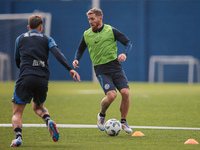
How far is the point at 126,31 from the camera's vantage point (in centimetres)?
2925

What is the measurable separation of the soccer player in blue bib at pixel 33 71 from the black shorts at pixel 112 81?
1335 millimetres

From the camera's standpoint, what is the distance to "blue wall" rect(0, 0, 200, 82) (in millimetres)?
28594

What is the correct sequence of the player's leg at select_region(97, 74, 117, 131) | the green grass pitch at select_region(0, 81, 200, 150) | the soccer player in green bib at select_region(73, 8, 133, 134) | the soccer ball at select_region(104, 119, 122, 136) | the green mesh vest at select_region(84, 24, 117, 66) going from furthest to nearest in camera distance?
1. the green mesh vest at select_region(84, 24, 117, 66)
2. the soccer player in green bib at select_region(73, 8, 133, 134)
3. the player's leg at select_region(97, 74, 117, 131)
4. the soccer ball at select_region(104, 119, 122, 136)
5. the green grass pitch at select_region(0, 81, 200, 150)

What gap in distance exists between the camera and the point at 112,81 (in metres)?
6.54

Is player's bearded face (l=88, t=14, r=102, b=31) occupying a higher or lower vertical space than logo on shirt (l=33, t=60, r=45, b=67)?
higher

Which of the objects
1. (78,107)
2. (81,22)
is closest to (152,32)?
(81,22)

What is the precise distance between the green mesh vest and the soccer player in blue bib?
1487mm

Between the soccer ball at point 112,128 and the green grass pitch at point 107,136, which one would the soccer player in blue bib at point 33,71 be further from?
the soccer ball at point 112,128

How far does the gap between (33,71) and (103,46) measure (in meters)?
1.79

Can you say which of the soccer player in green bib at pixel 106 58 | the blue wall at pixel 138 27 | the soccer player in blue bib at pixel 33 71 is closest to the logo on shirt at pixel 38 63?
the soccer player in blue bib at pixel 33 71

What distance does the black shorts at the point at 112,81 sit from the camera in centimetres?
641

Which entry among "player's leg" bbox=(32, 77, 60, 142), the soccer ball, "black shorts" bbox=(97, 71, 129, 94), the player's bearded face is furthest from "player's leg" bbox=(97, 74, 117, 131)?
"player's leg" bbox=(32, 77, 60, 142)

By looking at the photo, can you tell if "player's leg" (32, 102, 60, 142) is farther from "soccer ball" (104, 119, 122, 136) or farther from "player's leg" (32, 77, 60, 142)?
"soccer ball" (104, 119, 122, 136)

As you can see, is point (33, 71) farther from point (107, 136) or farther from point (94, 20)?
point (94, 20)
